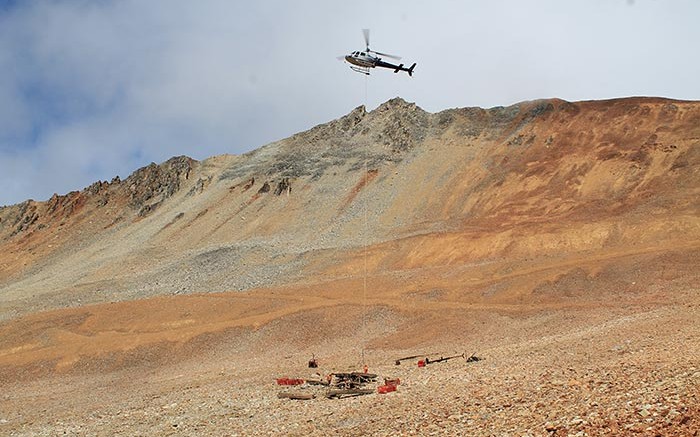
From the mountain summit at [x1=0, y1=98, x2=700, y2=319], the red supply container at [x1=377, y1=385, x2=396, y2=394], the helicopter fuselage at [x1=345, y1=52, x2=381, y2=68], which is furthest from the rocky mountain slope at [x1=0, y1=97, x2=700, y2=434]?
the helicopter fuselage at [x1=345, y1=52, x2=381, y2=68]

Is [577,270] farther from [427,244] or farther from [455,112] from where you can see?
[455,112]

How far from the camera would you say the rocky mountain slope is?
2875cm

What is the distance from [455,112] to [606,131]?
20055 mm

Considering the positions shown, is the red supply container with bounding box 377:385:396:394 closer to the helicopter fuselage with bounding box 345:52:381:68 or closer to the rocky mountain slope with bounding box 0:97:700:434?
the rocky mountain slope with bounding box 0:97:700:434

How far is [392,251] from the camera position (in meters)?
45.6

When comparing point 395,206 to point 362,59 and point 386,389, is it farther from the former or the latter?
point 386,389

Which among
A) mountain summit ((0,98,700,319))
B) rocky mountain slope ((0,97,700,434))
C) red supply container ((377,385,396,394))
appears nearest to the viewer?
red supply container ((377,385,396,394))

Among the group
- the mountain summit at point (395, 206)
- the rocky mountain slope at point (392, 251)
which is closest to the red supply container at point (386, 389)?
the rocky mountain slope at point (392, 251)

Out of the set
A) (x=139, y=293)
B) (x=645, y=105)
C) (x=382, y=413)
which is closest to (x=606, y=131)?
(x=645, y=105)

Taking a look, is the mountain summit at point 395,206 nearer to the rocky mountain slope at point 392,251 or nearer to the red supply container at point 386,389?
the rocky mountain slope at point 392,251

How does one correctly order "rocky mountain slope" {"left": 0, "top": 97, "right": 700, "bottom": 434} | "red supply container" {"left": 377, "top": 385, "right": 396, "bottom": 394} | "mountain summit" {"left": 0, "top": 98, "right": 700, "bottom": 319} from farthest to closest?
"mountain summit" {"left": 0, "top": 98, "right": 700, "bottom": 319} → "rocky mountain slope" {"left": 0, "top": 97, "right": 700, "bottom": 434} → "red supply container" {"left": 377, "top": 385, "right": 396, "bottom": 394}

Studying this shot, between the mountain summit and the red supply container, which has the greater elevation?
the mountain summit

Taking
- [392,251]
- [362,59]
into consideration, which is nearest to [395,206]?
[392,251]

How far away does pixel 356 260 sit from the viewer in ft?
149
